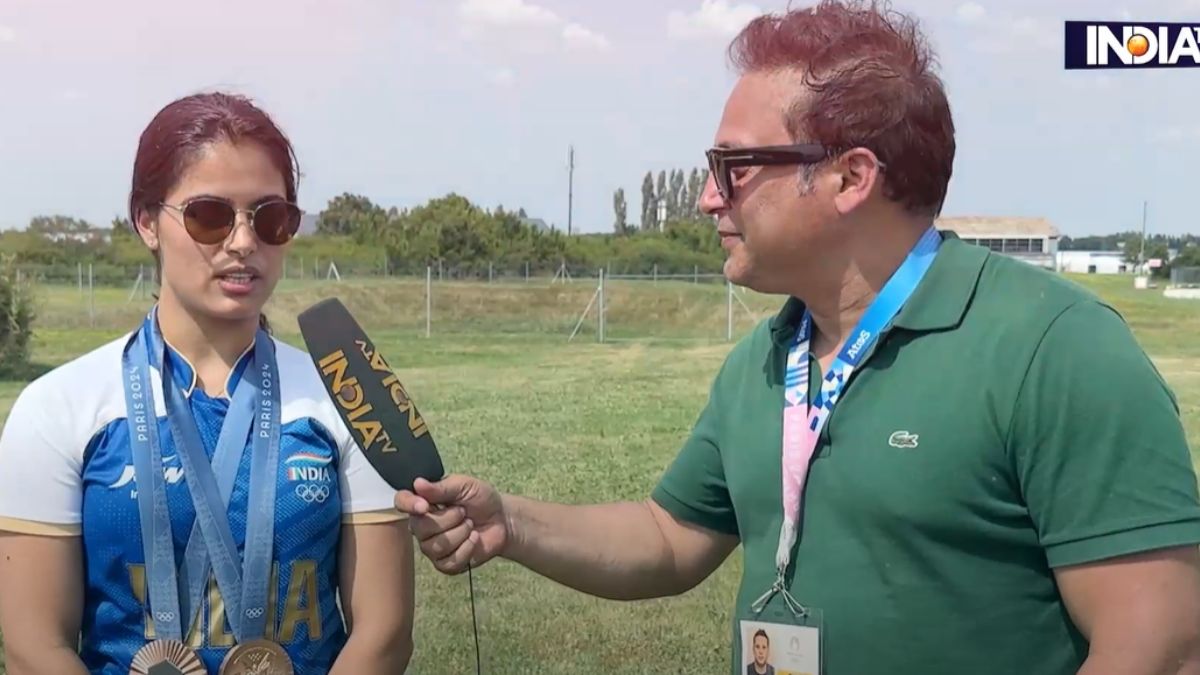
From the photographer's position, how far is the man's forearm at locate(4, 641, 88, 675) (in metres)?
2.04

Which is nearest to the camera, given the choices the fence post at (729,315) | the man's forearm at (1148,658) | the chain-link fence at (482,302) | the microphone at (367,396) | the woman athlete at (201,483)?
the man's forearm at (1148,658)

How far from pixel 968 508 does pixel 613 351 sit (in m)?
18.5

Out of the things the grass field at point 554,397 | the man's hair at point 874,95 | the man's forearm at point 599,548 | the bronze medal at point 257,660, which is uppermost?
the man's hair at point 874,95

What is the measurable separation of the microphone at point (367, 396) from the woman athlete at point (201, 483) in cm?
25

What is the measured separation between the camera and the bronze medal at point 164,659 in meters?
2.03

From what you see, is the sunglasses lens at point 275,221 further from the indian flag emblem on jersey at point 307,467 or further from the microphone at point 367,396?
the indian flag emblem on jersey at point 307,467

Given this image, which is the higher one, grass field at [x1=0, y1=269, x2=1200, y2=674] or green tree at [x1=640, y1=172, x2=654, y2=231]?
green tree at [x1=640, y1=172, x2=654, y2=231]

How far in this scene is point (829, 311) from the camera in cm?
212

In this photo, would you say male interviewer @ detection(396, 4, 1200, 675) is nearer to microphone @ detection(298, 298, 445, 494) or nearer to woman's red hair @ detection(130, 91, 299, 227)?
microphone @ detection(298, 298, 445, 494)

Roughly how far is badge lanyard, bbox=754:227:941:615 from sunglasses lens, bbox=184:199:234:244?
111 centimetres

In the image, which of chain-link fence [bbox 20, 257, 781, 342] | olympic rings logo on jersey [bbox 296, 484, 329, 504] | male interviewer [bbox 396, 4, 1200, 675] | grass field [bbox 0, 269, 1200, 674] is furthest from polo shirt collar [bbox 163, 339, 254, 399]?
chain-link fence [bbox 20, 257, 781, 342]

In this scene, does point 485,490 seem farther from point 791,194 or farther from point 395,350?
point 395,350

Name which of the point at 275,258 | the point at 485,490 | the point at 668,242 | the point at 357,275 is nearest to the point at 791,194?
the point at 485,490

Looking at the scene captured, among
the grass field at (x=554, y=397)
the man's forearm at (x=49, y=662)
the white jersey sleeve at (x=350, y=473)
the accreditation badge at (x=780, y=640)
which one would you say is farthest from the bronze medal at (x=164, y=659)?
the grass field at (x=554, y=397)
